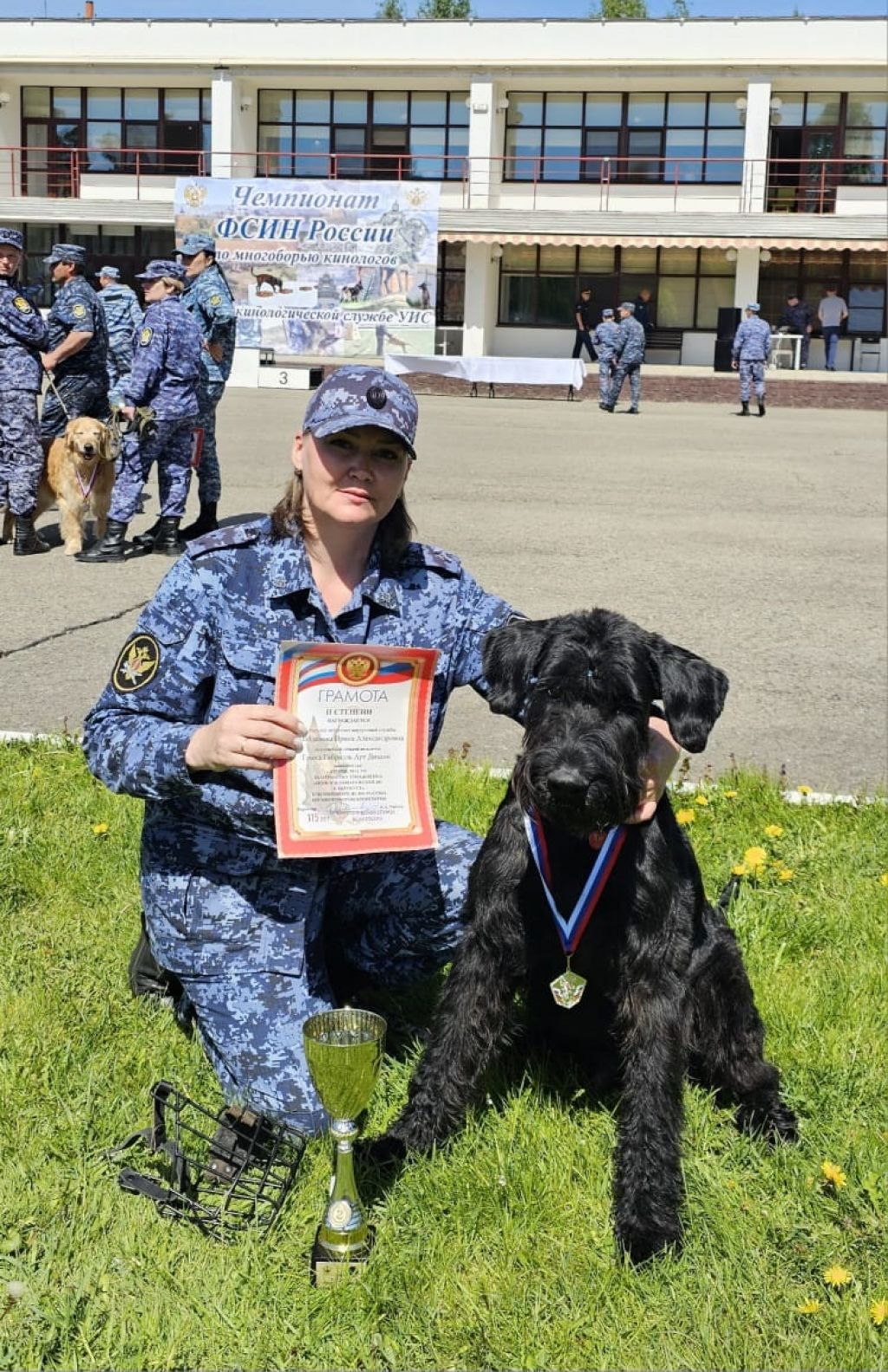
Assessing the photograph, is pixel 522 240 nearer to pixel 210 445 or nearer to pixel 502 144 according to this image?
pixel 502 144

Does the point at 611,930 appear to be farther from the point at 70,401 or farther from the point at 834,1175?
the point at 70,401

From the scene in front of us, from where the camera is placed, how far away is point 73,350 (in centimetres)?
1148

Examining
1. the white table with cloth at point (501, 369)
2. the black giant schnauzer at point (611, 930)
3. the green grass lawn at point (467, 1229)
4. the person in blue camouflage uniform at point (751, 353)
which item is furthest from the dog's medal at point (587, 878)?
the white table with cloth at point (501, 369)

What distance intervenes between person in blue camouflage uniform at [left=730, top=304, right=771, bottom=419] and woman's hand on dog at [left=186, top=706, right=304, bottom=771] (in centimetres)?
2609

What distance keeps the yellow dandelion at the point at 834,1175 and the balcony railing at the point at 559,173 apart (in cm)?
4457

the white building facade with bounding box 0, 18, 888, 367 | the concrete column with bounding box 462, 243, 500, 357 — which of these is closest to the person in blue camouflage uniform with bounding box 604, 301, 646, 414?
the white building facade with bounding box 0, 18, 888, 367

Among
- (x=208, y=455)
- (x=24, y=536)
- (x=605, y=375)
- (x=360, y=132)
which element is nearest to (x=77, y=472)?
(x=24, y=536)

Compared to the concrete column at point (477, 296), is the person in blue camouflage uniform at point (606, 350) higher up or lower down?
lower down

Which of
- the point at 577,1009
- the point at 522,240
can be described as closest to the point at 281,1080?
the point at 577,1009

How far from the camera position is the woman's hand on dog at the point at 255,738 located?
2781mm

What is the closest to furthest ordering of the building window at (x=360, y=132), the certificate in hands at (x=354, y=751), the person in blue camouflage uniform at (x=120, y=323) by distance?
the certificate in hands at (x=354, y=751) < the person in blue camouflage uniform at (x=120, y=323) < the building window at (x=360, y=132)

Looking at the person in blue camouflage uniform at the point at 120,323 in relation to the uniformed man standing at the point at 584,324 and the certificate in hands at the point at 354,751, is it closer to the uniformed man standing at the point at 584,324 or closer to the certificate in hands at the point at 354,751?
the certificate in hands at the point at 354,751

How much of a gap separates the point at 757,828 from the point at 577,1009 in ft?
6.82

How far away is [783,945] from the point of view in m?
4.18
